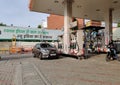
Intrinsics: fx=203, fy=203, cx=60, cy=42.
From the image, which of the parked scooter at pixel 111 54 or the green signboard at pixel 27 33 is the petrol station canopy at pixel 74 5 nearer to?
the parked scooter at pixel 111 54

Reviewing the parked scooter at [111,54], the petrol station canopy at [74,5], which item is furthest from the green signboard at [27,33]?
the parked scooter at [111,54]

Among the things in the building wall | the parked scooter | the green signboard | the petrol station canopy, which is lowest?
the parked scooter

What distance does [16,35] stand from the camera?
42094 millimetres

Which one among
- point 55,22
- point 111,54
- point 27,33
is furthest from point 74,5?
point 55,22

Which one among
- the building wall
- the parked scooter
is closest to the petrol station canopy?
the parked scooter

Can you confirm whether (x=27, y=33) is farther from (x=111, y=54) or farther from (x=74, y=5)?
(x=111, y=54)

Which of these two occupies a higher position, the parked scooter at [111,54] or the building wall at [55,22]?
the building wall at [55,22]

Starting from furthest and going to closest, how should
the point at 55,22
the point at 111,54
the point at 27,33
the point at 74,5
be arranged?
1. the point at 55,22
2. the point at 27,33
3. the point at 74,5
4. the point at 111,54

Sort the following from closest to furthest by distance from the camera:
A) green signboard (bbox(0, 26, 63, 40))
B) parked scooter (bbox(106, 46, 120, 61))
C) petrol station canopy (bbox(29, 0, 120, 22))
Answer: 1. parked scooter (bbox(106, 46, 120, 61))
2. petrol station canopy (bbox(29, 0, 120, 22))
3. green signboard (bbox(0, 26, 63, 40))

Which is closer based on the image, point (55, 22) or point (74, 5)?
point (74, 5)

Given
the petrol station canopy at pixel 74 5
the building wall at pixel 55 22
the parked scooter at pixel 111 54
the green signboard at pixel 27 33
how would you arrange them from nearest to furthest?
the parked scooter at pixel 111 54, the petrol station canopy at pixel 74 5, the green signboard at pixel 27 33, the building wall at pixel 55 22

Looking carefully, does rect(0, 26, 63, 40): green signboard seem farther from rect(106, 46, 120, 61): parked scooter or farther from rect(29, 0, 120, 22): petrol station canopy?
rect(106, 46, 120, 61): parked scooter

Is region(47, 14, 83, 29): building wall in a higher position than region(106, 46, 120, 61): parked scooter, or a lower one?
higher

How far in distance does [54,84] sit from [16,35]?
3545 centimetres
